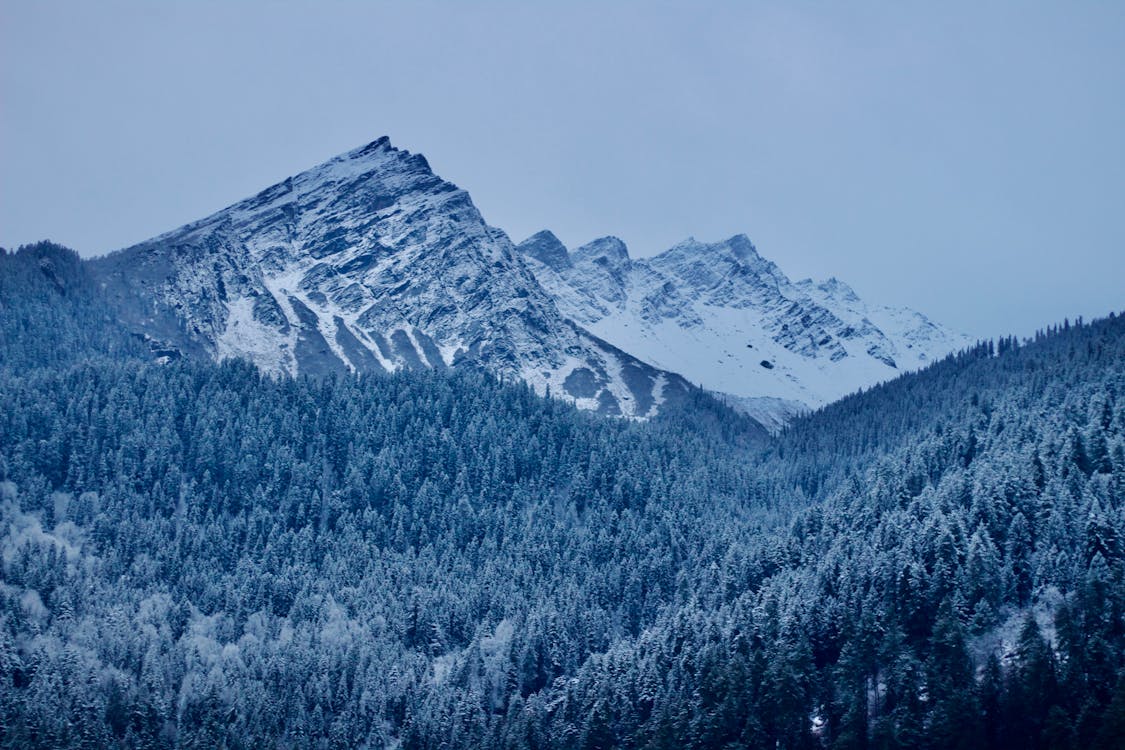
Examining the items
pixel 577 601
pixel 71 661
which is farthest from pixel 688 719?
pixel 71 661

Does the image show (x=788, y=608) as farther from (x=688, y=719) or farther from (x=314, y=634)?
(x=314, y=634)

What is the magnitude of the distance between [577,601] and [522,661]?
62.1 feet

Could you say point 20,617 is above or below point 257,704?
above

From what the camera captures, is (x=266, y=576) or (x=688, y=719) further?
(x=266, y=576)

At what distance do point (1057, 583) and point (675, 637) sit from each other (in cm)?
4517

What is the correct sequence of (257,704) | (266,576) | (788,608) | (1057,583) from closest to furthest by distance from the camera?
(1057,583), (788,608), (257,704), (266,576)

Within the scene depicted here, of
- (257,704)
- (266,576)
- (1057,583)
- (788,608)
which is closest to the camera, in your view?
(1057,583)

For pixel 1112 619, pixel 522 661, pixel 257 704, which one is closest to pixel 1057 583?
pixel 1112 619

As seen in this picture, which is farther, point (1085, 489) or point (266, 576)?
point (266, 576)

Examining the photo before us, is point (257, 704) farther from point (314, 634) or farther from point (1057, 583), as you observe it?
point (1057, 583)

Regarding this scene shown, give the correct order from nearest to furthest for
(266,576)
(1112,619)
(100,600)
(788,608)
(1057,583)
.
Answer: (1112,619), (1057,583), (788,608), (100,600), (266,576)

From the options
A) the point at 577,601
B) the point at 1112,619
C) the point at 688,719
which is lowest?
the point at 688,719

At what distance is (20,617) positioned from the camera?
17550 cm

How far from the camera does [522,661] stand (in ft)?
577
